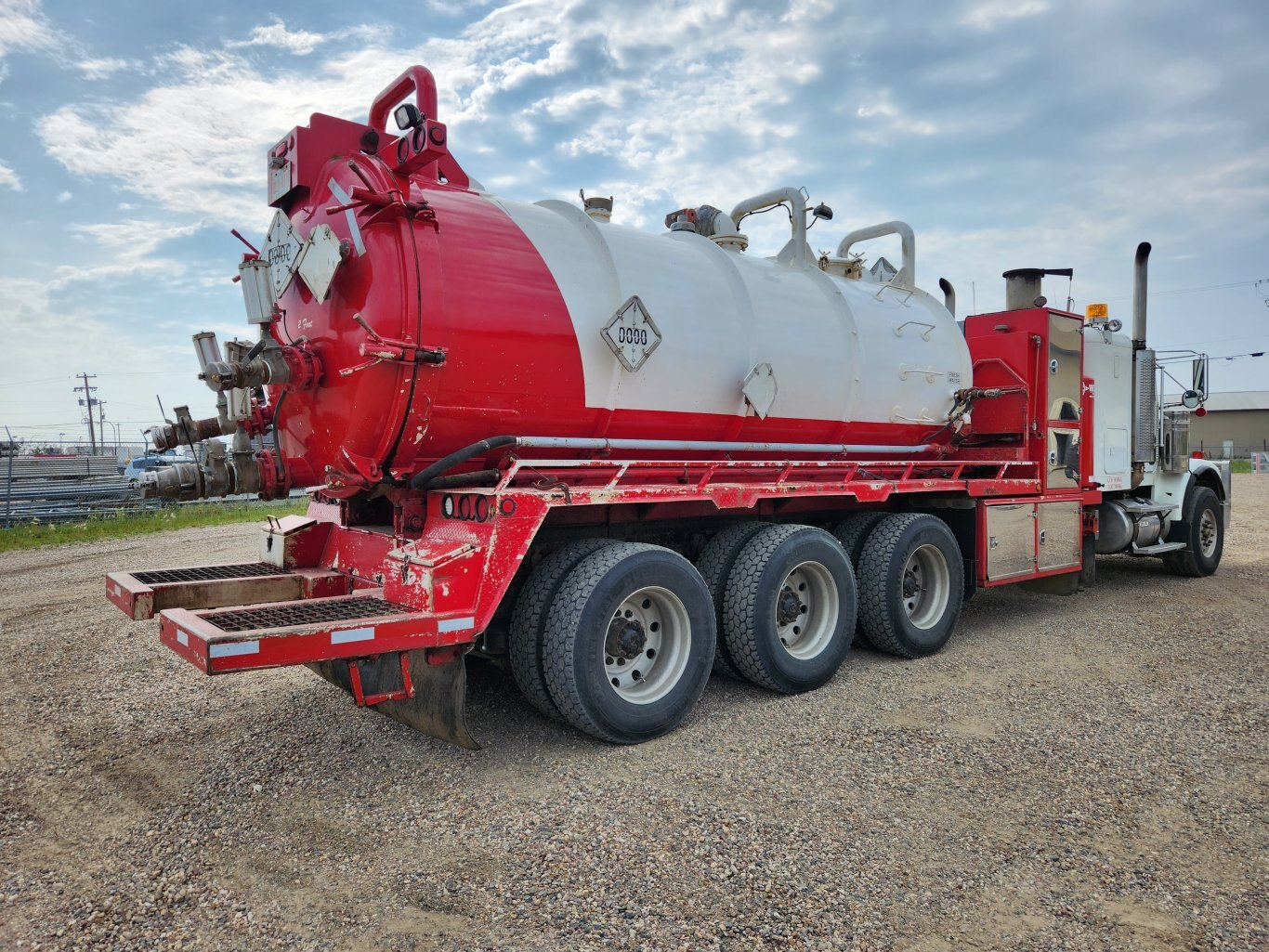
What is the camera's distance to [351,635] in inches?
146

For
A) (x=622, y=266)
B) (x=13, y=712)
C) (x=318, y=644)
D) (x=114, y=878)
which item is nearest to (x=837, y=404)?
(x=622, y=266)

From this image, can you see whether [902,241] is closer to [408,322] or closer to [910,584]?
[910,584]

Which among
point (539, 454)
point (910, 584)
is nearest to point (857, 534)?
point (910, 584)

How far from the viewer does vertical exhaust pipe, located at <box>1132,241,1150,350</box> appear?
9562mm

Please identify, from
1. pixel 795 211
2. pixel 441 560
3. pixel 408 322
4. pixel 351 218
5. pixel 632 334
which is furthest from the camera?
pixel 795 211

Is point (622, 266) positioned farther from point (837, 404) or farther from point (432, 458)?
point (837, 404)

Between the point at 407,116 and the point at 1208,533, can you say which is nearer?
the point at 407,116

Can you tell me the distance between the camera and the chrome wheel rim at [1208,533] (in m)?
10.4

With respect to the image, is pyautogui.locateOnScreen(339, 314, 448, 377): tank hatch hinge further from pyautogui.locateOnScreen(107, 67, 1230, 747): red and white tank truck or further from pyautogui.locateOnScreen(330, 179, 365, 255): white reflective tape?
pyautogui.locateOnScreen(330, 179, 365, 255): white reflective tape

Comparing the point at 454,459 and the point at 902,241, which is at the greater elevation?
the point at 902,241

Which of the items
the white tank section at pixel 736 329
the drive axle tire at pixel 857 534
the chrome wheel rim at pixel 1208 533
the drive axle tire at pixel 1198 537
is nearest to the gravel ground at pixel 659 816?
the drive axle tire at pixel 857 534

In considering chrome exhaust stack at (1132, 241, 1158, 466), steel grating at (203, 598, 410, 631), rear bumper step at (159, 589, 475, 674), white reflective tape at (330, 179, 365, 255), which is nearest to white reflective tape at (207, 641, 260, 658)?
rear bumper step at (159, 589, 475, 674)

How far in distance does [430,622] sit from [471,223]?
2.22m

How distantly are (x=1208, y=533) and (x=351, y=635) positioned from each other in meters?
10.9
